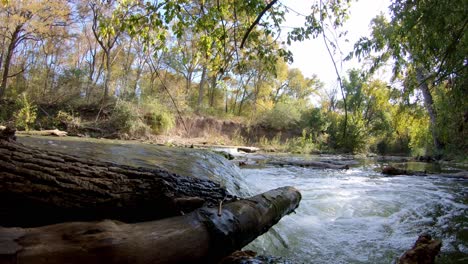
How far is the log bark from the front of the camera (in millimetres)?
1646

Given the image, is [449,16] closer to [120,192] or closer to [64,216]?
[120,192]

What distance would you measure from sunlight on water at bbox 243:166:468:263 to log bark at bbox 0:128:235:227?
0.97 metres

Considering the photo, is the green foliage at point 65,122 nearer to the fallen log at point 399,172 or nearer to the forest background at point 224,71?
the forest background at point 224,71

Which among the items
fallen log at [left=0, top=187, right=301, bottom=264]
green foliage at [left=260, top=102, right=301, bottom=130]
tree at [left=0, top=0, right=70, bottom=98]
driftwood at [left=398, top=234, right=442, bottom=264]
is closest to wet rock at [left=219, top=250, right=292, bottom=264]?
fallen log at [left=0, top=187, right=301, bottom=264]

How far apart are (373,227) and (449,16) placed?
3.11m

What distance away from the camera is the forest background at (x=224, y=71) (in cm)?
352

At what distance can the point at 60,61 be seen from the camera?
81.3ft

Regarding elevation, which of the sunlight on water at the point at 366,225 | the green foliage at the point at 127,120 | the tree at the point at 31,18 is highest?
the tree at the point at 31,18

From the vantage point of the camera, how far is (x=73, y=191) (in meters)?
1.78

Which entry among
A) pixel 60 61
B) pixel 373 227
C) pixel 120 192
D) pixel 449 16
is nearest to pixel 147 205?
pixel 120 192

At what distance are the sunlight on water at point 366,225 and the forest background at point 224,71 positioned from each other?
102 centimetres

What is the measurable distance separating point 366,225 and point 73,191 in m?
3.13

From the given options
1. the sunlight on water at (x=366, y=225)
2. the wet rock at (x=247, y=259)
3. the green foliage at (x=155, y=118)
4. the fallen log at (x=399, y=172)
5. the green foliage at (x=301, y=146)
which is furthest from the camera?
the green foliage at (x=301, y=146)

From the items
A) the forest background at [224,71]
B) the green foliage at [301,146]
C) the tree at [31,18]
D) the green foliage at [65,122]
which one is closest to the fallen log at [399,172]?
the forest background at [224,71]
